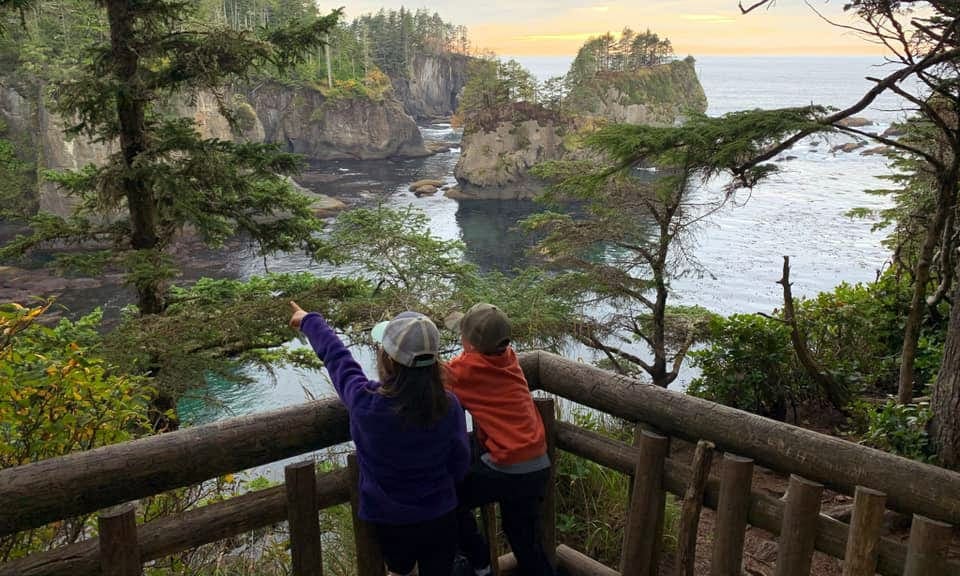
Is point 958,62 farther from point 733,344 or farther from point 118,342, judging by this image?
point 118,342

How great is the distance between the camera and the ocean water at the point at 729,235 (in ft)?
75.4

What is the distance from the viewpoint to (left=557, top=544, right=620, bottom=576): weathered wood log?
284cm

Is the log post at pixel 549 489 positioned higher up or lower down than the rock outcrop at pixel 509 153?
higher up

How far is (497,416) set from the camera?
2529 mm

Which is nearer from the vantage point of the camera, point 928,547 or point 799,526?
point 928,547

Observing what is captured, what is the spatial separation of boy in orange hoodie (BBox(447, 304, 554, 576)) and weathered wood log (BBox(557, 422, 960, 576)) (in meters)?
0.22

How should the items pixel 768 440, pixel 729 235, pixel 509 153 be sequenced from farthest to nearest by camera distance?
pixel 509 153 < pixel 729 235 < pixel 768 440

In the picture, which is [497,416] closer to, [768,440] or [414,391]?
[414,391]

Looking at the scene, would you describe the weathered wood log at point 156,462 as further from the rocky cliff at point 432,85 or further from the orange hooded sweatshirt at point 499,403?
the rocky cliff at point 432,85

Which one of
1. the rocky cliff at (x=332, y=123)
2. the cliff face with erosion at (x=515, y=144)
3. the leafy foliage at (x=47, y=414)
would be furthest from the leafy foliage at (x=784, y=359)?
the rocky cliff at (x=332, y=123)

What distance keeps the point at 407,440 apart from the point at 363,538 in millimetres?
442

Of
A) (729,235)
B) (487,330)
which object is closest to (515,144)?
(729,235)

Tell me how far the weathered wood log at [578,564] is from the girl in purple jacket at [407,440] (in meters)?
0.73

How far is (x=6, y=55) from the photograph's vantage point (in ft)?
127
